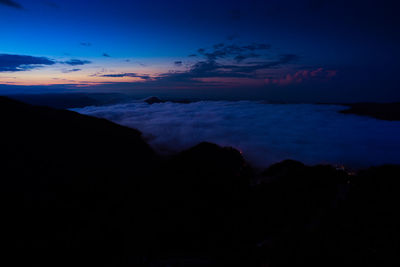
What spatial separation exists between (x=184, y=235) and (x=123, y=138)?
27.7 ft

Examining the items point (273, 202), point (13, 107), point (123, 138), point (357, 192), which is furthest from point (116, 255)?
point (13, 107)

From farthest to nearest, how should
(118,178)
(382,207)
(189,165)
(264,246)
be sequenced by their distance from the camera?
1. (189,165)
2. (118,178)
3. (382,207)
4. (264,246)

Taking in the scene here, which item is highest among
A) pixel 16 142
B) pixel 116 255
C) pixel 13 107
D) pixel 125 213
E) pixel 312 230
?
pixel 13 107

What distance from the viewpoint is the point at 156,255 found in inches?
189

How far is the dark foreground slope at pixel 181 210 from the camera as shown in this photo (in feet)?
13.6

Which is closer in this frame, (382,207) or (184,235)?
(382,207)

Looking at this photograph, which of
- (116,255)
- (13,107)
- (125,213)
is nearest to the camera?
(116,255)

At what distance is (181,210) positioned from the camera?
659 cm

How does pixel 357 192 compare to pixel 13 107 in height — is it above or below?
below

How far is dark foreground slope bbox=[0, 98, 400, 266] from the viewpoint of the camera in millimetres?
4133

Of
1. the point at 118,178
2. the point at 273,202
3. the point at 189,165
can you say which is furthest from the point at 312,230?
the point at 118,178

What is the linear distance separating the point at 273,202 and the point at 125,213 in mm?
5152

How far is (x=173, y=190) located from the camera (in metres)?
7.32

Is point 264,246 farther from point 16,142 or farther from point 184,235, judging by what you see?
point 16,142
